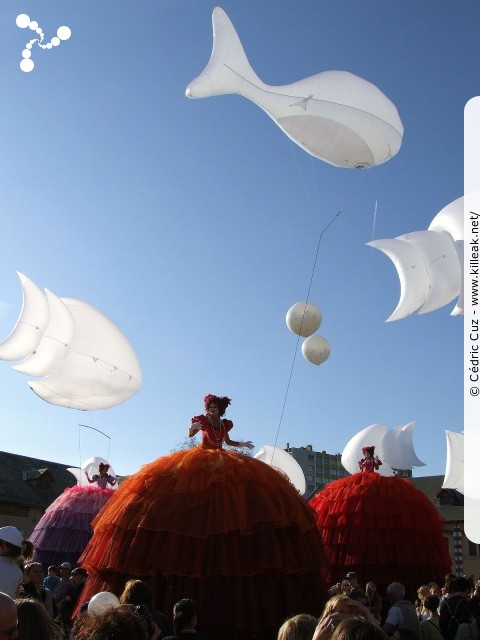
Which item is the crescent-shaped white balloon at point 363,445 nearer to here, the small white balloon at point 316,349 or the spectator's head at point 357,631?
the small white balloon at point 316,349

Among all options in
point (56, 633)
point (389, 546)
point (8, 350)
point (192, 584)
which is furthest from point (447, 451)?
point (56, 633)

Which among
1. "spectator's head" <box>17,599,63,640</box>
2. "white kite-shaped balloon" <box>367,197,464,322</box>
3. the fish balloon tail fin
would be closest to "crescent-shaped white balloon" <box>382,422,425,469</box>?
"white kite-shaped balloon" <box>367,197,464,322</box>

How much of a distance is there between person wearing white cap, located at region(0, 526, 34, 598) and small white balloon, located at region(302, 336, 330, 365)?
8.51 meters

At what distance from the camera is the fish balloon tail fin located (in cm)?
893

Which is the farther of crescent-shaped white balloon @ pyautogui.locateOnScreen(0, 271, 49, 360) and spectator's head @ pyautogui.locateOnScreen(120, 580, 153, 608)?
crescent-shaped white balloon @ pyautogui.locateOnScreen(0, 271, 49, 360)

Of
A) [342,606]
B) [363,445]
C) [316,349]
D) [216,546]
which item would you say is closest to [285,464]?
[363,445]

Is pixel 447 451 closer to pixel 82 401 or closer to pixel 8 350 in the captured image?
pixel 82 401

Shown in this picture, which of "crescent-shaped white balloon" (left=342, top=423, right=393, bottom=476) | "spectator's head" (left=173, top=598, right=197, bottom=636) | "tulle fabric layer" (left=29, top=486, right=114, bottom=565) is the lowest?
"spectator's head" (left=173, top=598, right=197, bottom=636)

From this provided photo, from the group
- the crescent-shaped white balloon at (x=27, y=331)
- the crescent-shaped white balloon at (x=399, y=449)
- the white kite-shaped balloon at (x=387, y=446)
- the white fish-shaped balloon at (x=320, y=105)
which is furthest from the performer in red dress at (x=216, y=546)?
the crescent-shaped white balloon at (x=399, y=449)

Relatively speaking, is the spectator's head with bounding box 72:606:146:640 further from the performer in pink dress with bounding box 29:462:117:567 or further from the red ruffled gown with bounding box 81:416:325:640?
the performer in pink dress with bounding box 29:462:117:567

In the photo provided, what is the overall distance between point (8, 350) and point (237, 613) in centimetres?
544

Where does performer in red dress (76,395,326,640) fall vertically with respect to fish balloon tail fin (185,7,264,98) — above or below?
below

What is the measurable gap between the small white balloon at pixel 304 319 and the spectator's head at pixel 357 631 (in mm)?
10025

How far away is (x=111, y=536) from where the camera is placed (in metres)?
6.43
